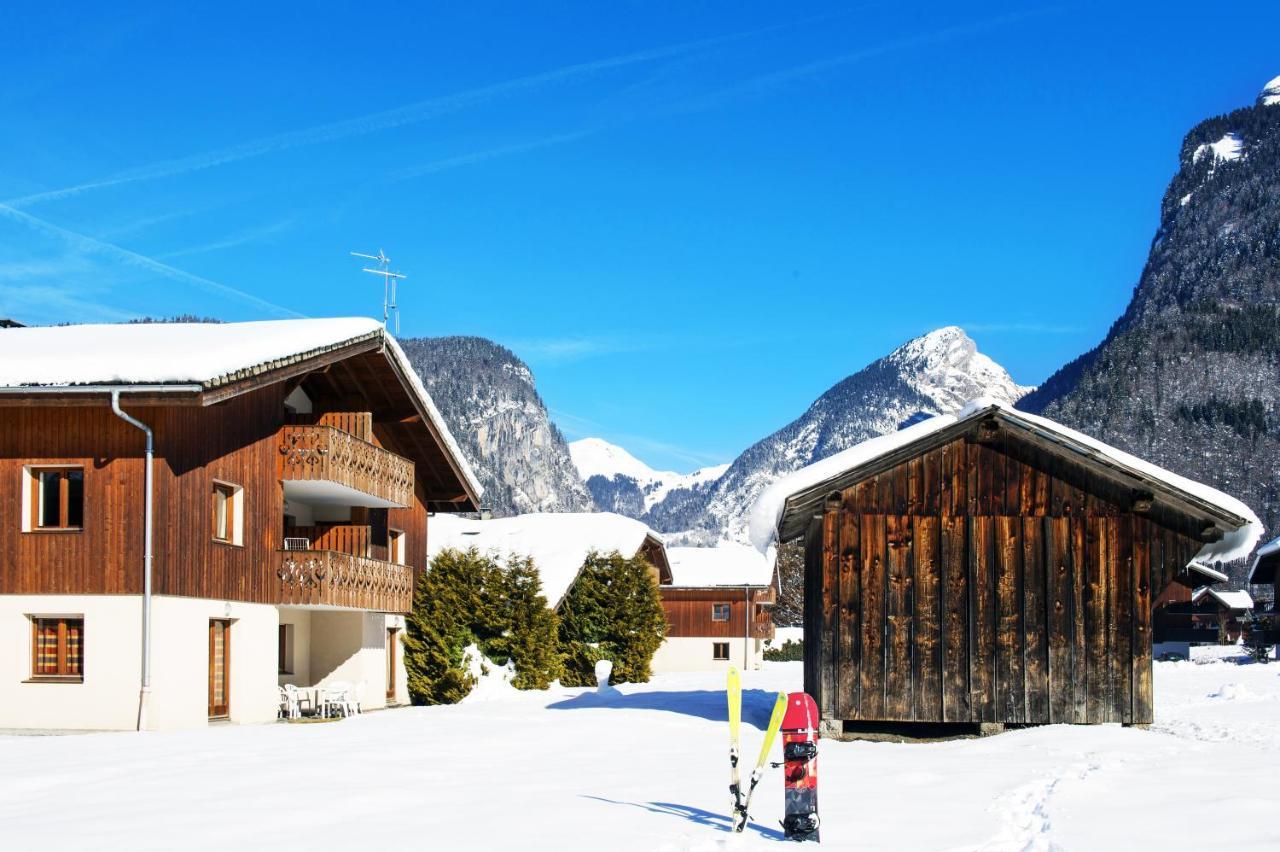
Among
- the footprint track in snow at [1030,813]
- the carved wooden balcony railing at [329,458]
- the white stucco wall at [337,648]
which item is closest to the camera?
the footprint track in snow at [1030,813]

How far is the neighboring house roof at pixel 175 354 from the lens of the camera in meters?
22.6

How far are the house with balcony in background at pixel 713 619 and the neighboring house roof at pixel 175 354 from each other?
39438 mm

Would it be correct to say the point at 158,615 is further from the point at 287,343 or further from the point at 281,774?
the point at 281,774

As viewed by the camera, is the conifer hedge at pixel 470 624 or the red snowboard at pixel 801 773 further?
the conifer hedge at pixel 470 624

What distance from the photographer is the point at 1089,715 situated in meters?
20.4

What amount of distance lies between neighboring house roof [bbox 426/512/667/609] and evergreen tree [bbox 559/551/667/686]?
642 mm

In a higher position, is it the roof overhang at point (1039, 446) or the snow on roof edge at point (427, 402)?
the snow on roof edge at point (427, 402)

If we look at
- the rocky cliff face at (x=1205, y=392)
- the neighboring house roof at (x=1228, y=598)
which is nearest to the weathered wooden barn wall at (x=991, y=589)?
the neighboring house roof at (x=1228, y=598)

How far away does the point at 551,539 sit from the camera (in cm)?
4594

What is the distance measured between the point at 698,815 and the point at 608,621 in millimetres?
30927

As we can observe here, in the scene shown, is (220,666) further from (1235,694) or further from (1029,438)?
(1235,694)

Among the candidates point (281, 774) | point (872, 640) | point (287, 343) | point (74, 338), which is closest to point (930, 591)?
point (872, 640)

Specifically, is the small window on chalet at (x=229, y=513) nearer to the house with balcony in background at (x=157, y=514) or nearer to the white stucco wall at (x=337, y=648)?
the house with balcony in background at (x=157, y=514)

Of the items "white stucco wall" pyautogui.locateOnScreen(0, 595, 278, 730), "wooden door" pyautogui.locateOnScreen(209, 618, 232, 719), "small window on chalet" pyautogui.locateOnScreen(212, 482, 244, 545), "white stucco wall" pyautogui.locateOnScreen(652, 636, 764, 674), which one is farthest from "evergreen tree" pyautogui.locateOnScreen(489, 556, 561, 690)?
"white stucco wall" pyautogui.locateOnScreen(652, 636, 764, 674)
